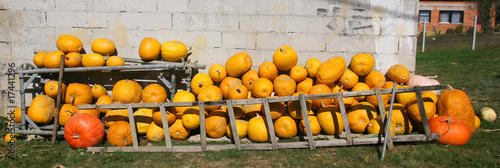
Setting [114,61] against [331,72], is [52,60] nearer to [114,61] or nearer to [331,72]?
[114,61]

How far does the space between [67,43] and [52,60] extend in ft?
1.47

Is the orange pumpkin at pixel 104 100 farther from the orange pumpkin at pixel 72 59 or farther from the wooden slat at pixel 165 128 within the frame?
the wooden slat at pixel 165 128

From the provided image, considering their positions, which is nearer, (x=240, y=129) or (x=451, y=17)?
A: (x=240, y=129)

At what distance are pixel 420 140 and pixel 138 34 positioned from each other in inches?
216

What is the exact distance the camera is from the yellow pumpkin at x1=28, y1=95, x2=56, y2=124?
229 inches

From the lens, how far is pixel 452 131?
15.8ft

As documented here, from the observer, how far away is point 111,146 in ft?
17.6

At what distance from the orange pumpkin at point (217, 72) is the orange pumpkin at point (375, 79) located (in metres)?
2.82

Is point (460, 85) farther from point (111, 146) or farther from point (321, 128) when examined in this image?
point (111, 146)

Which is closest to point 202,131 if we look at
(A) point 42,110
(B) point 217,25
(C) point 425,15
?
(B) point 217,25

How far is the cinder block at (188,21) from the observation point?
21.1ft

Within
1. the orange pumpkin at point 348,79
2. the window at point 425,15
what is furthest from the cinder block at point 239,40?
the window at point 425,15

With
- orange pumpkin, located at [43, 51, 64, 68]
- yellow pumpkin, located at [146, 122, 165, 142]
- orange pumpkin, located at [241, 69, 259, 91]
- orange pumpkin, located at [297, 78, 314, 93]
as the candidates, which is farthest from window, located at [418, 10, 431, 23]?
orange pumpkin, located at [43, 51, 64, 68]

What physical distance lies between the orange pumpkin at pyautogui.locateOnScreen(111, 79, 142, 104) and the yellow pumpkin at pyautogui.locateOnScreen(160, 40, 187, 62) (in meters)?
0.80
